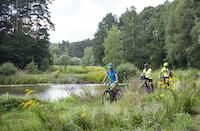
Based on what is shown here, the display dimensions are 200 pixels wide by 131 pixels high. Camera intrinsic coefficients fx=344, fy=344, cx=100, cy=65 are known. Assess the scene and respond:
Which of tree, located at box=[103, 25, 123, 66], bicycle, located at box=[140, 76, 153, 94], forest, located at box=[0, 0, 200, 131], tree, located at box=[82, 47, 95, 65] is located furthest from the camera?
tree, located at box=[82, 47, 95, 65]

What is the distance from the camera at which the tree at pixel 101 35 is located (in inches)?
3238

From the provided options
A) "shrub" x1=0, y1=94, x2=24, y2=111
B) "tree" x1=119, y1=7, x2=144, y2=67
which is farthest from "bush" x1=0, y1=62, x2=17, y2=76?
"tree" x1=119, y1=7, x2=144, y2=67

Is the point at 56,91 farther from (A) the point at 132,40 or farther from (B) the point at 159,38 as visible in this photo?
(B) the point at 159,38

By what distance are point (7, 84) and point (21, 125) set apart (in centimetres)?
2843

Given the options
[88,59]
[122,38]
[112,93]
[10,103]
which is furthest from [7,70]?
[88,59]

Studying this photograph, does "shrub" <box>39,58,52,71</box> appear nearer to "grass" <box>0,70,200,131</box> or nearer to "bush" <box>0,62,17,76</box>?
"bush" <box>0,62,17,76</box>

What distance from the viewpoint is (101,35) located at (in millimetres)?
83312

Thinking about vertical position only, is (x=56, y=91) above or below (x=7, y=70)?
below

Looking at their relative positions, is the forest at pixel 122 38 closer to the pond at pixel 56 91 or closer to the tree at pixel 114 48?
the tree at pixel 114 48

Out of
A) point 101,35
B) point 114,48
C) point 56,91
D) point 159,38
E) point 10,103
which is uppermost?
point 101,35

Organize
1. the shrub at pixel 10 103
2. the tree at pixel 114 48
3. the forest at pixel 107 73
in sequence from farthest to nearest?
1. the tree at pixel 114 48
2. the shrub at pixel 10 103
3. the forest at pixel 107 73

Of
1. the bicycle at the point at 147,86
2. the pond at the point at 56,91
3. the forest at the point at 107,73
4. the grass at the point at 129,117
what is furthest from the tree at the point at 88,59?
the grass at the point at 129,117

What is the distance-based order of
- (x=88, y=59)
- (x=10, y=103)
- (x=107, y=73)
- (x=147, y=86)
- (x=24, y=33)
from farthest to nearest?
(x=88, y=59)
(x=24, y=33)
(x=147, y=86)
(x=107, y=73)
(x=10, y=103)

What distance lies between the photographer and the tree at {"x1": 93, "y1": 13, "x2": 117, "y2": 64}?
82.2 meters
